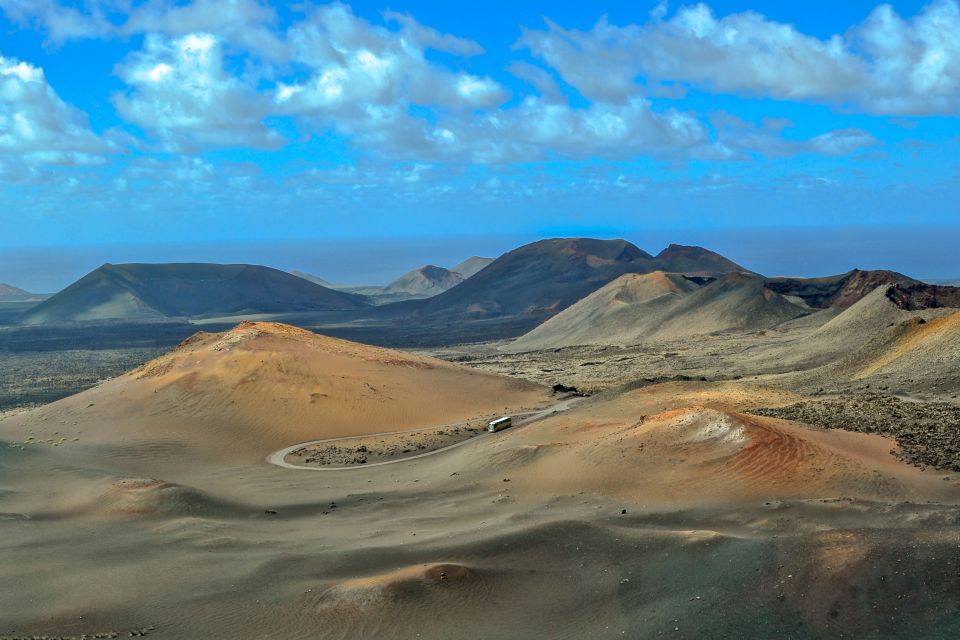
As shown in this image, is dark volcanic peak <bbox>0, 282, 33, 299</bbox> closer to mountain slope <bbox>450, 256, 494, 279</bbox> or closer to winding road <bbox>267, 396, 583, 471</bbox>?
mountain slope <bbox>450, 256, 494, 279</bbox>

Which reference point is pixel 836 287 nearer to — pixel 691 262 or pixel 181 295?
pixel 691 262

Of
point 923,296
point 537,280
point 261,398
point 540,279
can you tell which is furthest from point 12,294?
point 923,296

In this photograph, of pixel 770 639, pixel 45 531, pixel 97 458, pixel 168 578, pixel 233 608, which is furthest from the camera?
pixel 97 458

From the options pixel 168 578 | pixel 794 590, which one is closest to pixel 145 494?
pixel 168 578

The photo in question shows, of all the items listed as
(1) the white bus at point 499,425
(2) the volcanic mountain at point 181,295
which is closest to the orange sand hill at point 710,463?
(1) the white bus at point 499,425

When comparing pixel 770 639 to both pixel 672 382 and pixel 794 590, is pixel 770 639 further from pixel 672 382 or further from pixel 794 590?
pixel 672 382

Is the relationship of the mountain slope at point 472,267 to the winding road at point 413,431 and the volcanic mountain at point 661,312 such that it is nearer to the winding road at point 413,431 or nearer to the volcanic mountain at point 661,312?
the volcanic mountain at point 661,312

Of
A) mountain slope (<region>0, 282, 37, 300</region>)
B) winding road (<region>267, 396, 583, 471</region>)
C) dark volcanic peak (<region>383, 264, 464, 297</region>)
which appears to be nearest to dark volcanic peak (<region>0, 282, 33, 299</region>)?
mountain slope (<region>0, 282, 37, 300</region>)
